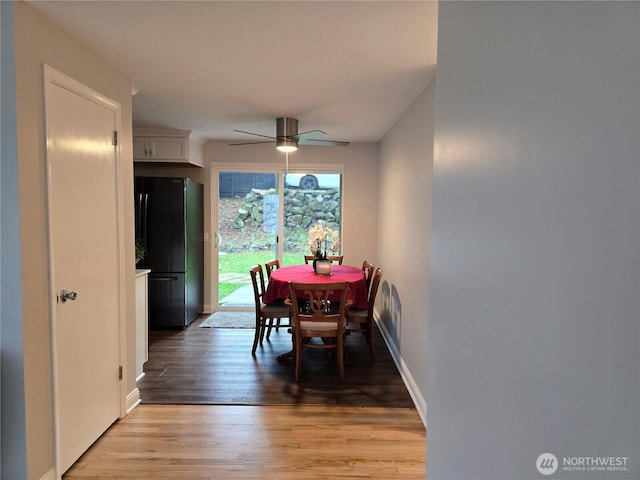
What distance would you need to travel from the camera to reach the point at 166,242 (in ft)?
14.4

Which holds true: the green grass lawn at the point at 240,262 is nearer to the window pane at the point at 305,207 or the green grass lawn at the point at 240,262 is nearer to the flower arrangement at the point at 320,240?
the window pane at the point at 305,207

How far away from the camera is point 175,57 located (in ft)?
7.19

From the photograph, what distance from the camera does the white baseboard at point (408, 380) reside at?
2.52 meters

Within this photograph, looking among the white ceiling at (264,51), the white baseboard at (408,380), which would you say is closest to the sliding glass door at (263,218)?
the white ceiling at (264,51)

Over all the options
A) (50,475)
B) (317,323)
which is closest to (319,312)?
(317,323)

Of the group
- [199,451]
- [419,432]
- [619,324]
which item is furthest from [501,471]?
[199,451]

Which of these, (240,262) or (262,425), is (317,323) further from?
(240,262)

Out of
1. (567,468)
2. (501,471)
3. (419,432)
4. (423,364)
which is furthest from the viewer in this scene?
(423,364)

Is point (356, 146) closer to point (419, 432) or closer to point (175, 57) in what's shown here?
point (175, 57)

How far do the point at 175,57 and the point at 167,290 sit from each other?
3.03 m

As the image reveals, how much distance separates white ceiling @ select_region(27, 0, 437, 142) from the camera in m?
1.66

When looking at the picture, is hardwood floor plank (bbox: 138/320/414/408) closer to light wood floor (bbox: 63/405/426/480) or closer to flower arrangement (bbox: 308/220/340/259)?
light wood floor (bbox: 63/405/426/480)

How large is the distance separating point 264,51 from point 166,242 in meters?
3.01

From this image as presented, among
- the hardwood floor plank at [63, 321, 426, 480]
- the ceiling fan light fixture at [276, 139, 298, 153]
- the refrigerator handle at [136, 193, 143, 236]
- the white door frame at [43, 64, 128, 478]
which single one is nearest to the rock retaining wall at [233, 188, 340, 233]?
the refrigerator handle at [136, 193, 143, 236]
